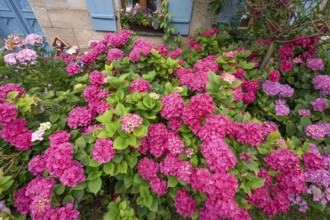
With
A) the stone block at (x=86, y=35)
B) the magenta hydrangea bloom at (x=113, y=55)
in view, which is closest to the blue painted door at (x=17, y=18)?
the stone block at (x=86, y=35)

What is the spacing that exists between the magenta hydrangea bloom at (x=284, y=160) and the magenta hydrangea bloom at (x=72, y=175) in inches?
51.9

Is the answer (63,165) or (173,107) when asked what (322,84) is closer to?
(173,107)

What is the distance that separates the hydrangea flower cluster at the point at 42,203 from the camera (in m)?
1.12

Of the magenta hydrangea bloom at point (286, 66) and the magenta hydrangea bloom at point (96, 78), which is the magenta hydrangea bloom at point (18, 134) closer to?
the magenta hydrangea bloom at point (96, 78)

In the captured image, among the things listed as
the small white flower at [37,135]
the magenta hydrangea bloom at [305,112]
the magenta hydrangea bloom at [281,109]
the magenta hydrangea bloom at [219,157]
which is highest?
the magenta hydrangea bloom at [219,157]

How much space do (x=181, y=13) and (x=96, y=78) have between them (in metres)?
2.17

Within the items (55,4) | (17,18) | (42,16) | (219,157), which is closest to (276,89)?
(219,157)

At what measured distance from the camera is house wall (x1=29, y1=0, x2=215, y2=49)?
3.00 metres

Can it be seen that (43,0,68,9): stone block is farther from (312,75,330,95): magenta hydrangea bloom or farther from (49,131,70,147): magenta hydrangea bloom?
(312,75,330,95): magenta hydrangea bloom

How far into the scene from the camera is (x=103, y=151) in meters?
1.15

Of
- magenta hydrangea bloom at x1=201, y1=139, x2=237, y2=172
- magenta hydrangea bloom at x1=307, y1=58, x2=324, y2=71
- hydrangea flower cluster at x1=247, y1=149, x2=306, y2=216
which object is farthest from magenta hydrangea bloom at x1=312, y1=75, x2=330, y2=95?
magenta hydrangea bloom at x1=201, y1=139, x2=237, y2=172

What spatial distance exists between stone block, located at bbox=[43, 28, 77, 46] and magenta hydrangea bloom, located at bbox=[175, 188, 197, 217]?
3.36 m

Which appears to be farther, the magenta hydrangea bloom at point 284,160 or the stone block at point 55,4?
the stone block at point 55,4

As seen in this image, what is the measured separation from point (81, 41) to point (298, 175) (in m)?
3.73
